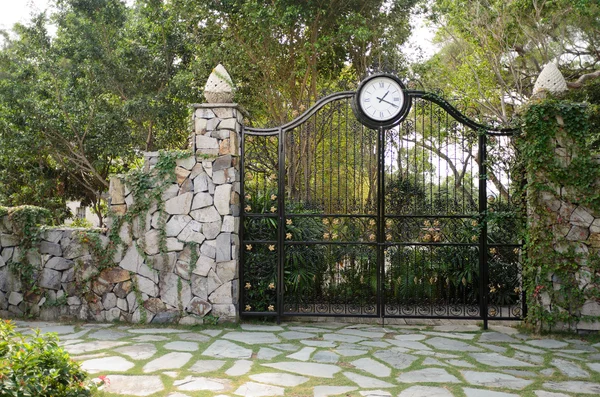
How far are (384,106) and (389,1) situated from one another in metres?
5.24

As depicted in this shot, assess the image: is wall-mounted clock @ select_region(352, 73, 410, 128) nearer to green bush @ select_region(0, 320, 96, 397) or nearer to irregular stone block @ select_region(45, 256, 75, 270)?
irregular stone block @ select_region(45, 256, 75, 270)

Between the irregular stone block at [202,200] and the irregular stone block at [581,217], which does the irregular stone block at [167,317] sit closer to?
the irregular stone block at [202,200]

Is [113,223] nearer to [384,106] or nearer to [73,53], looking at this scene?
[384,106]

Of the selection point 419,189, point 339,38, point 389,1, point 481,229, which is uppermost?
point 389,1

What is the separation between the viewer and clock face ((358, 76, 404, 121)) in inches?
231

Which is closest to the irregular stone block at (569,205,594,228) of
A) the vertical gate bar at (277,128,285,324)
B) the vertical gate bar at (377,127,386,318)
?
the vertical gate bar at (377,127,386,318)

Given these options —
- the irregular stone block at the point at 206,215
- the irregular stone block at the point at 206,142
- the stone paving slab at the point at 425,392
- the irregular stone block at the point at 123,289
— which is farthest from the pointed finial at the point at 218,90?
the stone paving slab at the point at 425,392

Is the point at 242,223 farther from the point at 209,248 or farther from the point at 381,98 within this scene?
the point at 381,98

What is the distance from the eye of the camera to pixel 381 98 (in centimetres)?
586

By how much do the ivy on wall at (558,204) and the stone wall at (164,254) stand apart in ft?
11.5

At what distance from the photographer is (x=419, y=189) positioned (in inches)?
239

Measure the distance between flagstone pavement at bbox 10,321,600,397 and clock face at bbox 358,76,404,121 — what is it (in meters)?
2.62

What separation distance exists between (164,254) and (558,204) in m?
4.66

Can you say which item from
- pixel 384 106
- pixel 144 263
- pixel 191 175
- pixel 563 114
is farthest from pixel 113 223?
pixel 563 114
